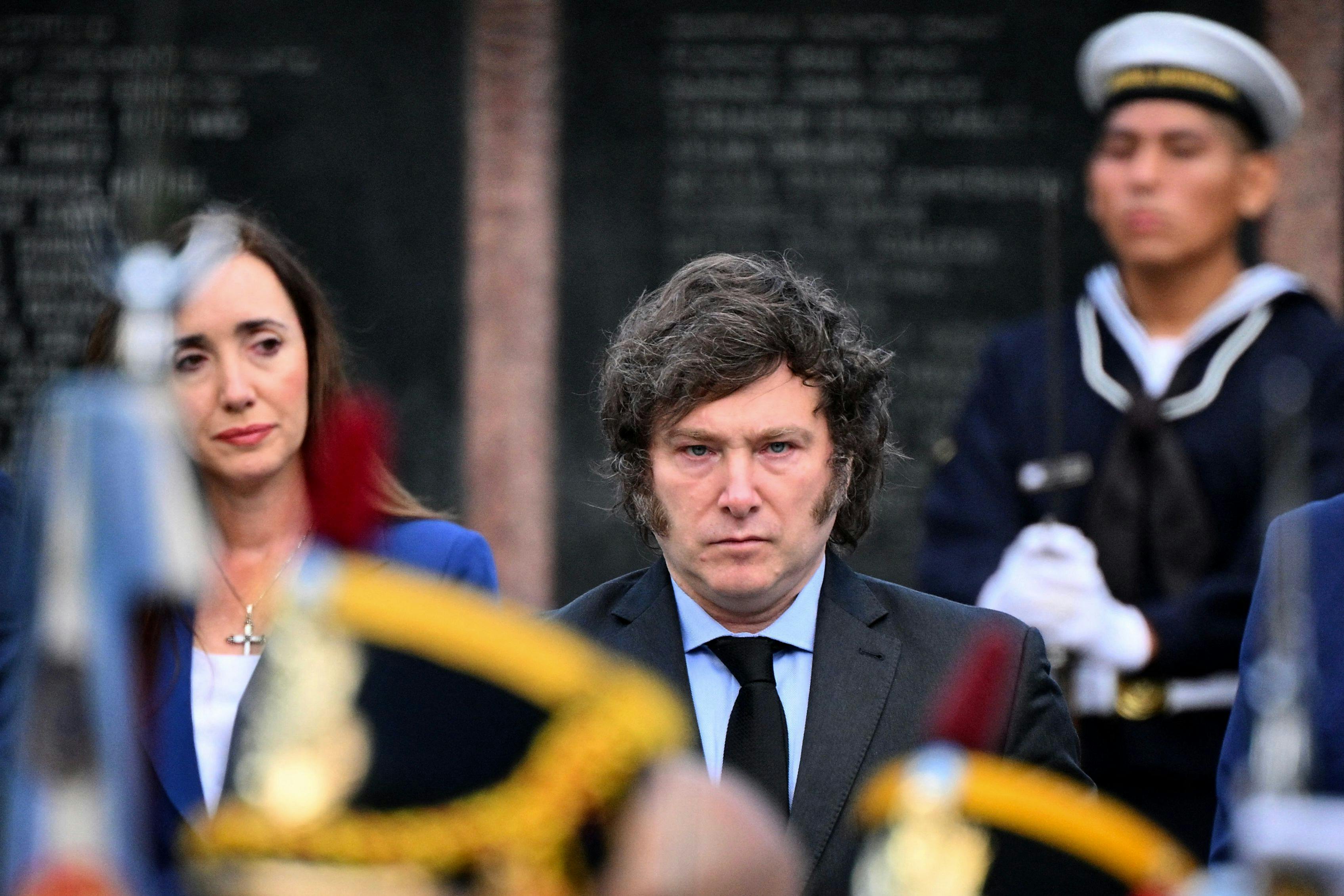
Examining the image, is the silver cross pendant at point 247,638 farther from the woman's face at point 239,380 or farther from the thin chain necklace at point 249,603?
the woman's face at point 239,380

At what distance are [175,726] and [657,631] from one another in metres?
0.81

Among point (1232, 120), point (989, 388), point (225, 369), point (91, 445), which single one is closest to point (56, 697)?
point (91, 445)

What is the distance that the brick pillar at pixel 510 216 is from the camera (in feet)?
20.4

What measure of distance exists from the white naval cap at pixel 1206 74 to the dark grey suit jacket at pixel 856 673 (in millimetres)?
2073

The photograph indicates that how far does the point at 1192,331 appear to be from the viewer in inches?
187

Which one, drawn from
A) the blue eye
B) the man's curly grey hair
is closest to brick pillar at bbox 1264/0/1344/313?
the man's curly grey hair

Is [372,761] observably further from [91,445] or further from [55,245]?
[55,245]

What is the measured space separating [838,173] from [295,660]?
4.85m

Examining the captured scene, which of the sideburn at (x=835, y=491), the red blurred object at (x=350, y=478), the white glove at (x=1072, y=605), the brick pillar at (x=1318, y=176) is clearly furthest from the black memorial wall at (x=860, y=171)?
the red blurred object at (x=350, y=478)

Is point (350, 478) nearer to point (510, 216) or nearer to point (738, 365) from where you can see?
point (738, 365)

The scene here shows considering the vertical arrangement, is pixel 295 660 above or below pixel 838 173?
below

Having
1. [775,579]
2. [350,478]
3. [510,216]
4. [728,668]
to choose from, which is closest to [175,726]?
[728,668]

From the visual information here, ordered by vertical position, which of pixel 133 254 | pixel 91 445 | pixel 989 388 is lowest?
pixel 989 388

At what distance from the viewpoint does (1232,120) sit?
4.94 metres
